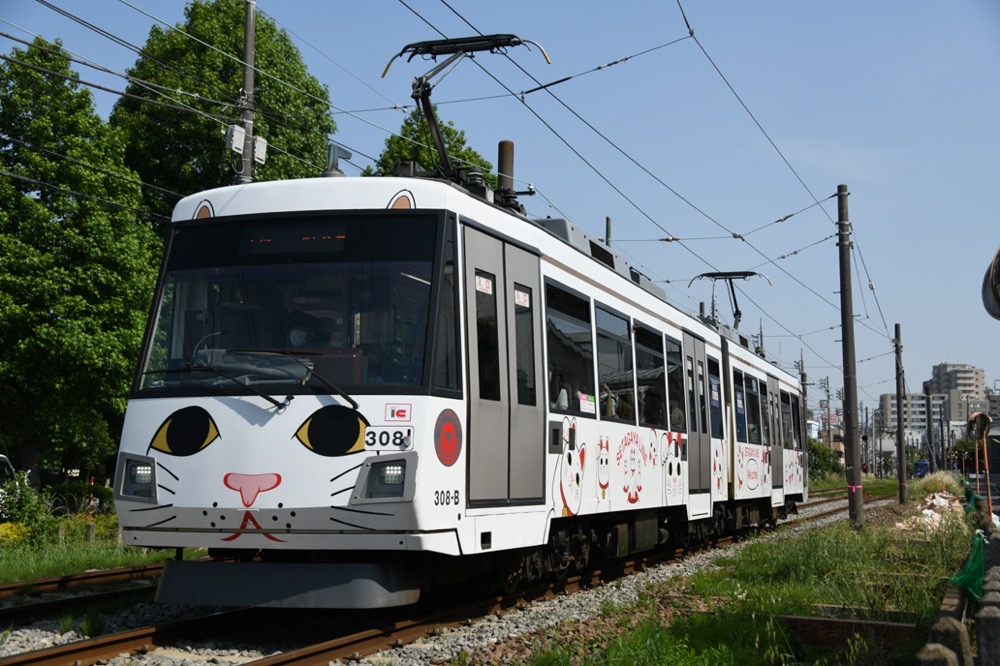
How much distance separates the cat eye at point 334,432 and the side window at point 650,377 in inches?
212

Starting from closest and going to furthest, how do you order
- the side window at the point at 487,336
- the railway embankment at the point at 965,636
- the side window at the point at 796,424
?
the railway embankment at the point at 965,636 → the side window at the point at 487,336 → the side window at the point at 796,424

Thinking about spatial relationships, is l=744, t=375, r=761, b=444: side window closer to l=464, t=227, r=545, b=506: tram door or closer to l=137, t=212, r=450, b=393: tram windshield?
l=464, t=227, r=545, b=506: tram door

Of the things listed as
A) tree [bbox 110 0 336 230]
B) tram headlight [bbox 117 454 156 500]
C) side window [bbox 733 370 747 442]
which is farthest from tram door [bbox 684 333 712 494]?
tree [bbox 110 0 336 230]

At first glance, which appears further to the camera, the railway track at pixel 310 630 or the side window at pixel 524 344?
the side window at pixel 524 344

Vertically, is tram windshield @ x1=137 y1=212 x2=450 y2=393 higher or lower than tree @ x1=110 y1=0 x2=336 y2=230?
lower

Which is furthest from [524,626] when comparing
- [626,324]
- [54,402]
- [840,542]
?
[54,402]

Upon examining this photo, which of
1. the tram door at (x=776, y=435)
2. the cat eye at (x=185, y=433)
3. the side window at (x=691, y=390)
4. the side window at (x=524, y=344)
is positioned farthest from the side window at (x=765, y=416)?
the cat eye at (x=185, y=433)

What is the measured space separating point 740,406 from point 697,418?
3.63m

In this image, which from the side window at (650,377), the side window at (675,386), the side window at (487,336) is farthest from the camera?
the side window at (675,386)

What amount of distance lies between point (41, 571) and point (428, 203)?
6.77 metres

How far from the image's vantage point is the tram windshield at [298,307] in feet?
25.5

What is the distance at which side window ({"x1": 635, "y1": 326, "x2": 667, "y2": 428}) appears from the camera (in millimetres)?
12477

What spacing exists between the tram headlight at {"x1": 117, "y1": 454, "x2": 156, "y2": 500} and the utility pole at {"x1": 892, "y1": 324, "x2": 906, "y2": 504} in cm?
2921

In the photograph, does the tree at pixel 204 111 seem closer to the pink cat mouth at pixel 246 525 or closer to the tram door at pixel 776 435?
the tram door at pixel 776 435
